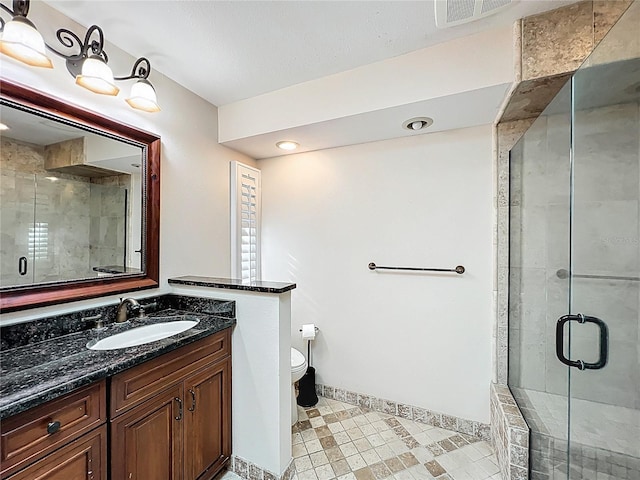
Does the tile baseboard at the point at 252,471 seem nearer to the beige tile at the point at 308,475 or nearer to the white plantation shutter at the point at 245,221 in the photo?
the beige tile at the point at 308,475

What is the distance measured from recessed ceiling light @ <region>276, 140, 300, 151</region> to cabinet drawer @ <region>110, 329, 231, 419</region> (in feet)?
4.80

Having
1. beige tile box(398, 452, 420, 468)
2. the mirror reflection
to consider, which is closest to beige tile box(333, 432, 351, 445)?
beige tile box(398, 452, 420, 468)

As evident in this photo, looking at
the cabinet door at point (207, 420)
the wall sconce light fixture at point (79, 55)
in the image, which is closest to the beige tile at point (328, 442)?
the cabinet door at point (207, 420)

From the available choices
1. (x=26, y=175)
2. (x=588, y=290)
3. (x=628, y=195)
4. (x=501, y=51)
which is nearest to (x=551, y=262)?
(x=588, y=290)

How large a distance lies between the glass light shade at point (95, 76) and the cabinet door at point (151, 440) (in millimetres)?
1439

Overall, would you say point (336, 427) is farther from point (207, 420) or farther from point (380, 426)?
point (207, 420)

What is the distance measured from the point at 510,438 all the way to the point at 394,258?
3.96 feet

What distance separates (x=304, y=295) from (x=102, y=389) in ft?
5.36

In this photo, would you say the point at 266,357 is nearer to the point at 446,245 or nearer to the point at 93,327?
the point at 93,327

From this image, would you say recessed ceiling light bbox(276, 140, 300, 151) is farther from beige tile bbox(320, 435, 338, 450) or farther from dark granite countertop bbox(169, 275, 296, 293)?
beige tile bbox(320, 435, 338, 450)

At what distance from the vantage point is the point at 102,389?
1010 mm

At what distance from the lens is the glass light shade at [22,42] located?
107 centimetres

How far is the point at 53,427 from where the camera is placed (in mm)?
870

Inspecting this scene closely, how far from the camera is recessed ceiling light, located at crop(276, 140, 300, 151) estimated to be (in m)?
2.28
